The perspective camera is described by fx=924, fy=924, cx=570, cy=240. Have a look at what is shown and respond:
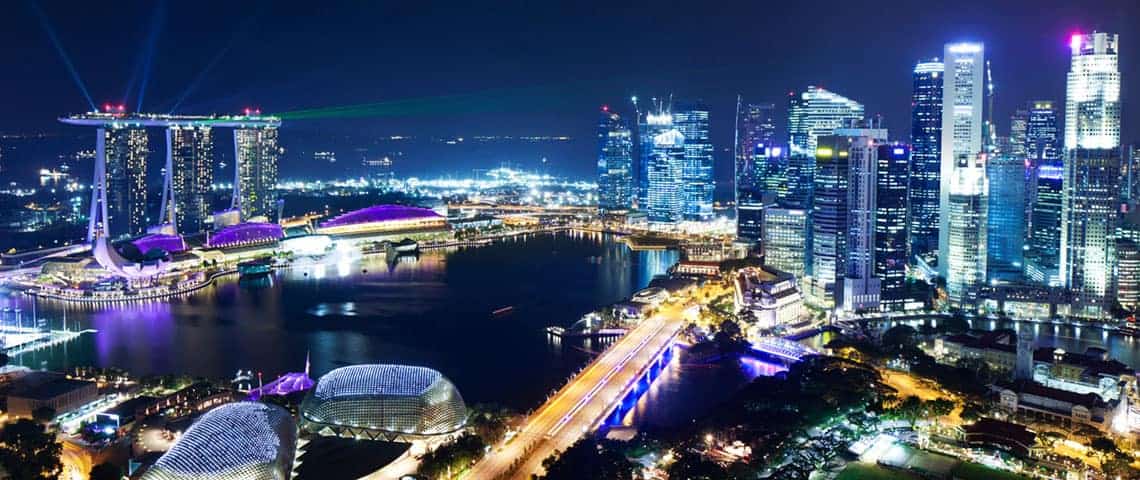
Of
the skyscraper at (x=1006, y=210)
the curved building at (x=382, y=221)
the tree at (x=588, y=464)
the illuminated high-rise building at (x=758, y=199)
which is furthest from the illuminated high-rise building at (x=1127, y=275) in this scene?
the curved building at (x=382, y=221)

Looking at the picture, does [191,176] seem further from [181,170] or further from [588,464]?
[588,464]

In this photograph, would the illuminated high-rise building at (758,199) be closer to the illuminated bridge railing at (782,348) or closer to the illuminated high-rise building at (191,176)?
the illuminated bridge railing at (782,348)

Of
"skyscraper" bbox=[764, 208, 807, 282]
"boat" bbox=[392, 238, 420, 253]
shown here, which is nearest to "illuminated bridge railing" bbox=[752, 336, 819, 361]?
"skyscraper" bbox=[764, 208, 807, 282]

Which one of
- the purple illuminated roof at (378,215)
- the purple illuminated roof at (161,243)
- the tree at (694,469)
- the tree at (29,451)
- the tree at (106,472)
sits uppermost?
the purple illuminated roof at (378,215)

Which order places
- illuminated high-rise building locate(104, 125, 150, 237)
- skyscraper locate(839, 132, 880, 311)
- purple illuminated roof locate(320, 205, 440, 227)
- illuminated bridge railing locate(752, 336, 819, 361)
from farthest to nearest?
1. purple illuminated roof locate(320, 205, 440, 227)
2. illuminated high-rise building locate(104, 125, 150, 237)
3. skyscraper locate(839, 132, 880, 311)
4. illuminated bridge railing locate(752, 336, 819, 361)

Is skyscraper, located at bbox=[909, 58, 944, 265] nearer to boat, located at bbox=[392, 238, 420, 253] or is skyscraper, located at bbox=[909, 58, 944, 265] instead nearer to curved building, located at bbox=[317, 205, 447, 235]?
boat, located at bbox=[392, 238, 420, 253]

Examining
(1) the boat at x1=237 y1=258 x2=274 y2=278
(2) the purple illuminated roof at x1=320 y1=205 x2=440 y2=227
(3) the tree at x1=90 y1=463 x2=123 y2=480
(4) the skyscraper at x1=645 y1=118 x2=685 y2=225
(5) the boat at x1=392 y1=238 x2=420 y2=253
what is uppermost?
(4) the skyscraper at x1=645 y1=118 x2=685 y2=225
